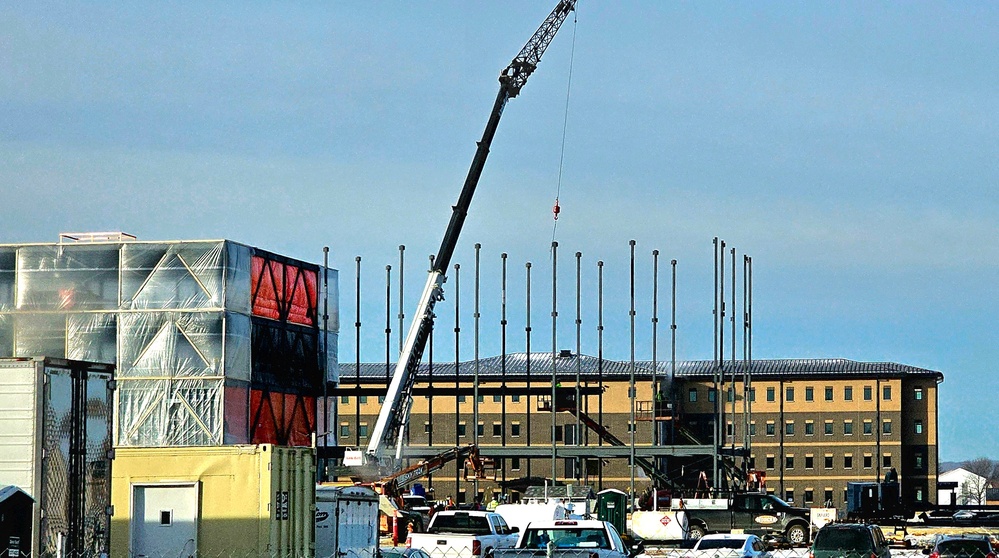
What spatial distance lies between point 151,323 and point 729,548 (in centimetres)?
2755

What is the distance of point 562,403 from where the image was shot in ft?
277

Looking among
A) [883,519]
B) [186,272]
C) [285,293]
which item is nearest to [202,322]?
[186,272]

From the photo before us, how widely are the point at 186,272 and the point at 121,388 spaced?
178 inches

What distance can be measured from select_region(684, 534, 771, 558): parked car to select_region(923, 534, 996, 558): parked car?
3.80 metres

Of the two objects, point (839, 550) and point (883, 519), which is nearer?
point (839, 550)

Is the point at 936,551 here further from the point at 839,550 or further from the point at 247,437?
the point at 247,437

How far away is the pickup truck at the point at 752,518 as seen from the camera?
4938cm

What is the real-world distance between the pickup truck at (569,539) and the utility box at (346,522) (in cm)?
234

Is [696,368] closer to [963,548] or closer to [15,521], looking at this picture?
[963,548]

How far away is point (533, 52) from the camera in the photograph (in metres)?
76.7

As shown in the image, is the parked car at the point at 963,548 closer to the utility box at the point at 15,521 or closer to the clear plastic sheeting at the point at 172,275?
the utility box at the point at 15,521

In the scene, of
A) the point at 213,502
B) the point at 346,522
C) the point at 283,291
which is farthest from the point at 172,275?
the point at 213,502

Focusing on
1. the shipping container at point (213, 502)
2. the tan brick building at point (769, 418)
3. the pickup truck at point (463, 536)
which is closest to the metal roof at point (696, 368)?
the tan brick building at point (769, 418)

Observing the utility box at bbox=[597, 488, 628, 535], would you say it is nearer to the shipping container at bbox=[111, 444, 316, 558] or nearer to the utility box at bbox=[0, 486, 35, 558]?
the shipping container at bbox=[111, 444, 316, 558]
